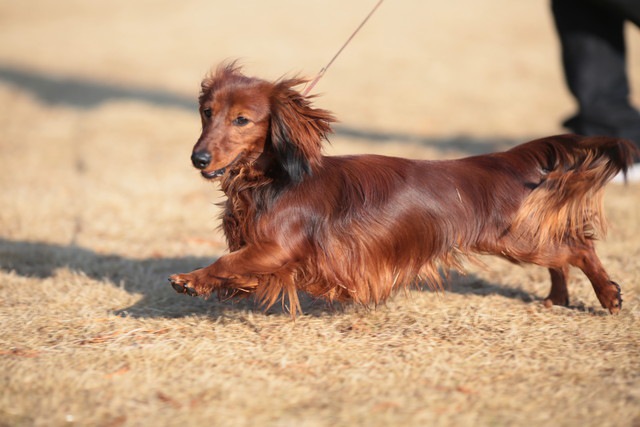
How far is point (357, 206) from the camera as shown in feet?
11.1

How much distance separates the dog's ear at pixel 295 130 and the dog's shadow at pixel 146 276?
78 cm

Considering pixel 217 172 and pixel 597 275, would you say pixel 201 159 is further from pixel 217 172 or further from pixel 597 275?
pixel 597 275

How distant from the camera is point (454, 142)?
8.67 metres

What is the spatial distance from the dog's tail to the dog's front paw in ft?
4.85

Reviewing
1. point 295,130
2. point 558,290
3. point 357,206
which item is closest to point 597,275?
point 558,290

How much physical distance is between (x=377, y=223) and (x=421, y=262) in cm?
30

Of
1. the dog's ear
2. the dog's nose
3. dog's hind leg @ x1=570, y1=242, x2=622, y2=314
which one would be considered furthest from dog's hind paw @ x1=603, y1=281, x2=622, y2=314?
the dog's nose

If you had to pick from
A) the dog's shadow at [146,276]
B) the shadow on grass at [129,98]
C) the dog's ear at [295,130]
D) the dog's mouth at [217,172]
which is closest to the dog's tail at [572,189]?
the dog's shadow at [146,276]

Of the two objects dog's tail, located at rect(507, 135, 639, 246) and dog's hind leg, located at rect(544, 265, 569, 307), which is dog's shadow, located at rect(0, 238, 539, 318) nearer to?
dog's hind leg, located at rect(544, 265, 569, 307)

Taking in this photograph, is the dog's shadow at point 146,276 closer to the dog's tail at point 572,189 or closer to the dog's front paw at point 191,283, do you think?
the dog's front paw at point 191,283

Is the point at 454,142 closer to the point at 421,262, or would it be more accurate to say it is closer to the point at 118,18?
the point at 421,262

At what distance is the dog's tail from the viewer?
3.42m

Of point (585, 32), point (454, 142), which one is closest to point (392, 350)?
point (585, 32)

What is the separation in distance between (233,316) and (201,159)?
92cm
